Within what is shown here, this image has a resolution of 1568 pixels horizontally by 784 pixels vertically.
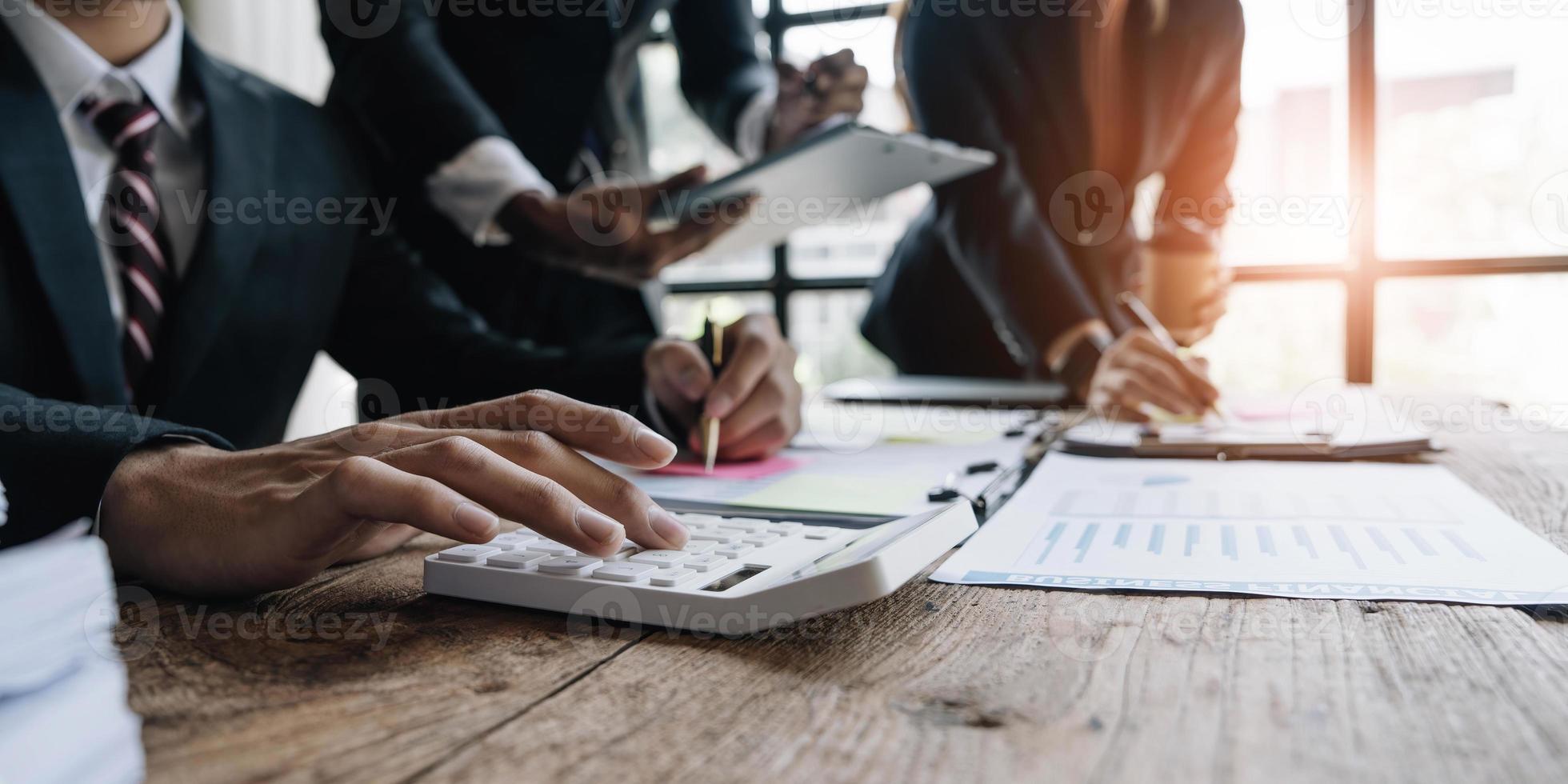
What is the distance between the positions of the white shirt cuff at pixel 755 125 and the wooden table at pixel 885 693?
127 centimetres

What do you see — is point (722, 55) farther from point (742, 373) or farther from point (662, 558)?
point (662, 558)

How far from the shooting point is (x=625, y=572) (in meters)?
0.42

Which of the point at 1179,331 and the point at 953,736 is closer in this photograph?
the point at 953,736

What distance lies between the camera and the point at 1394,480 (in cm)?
77

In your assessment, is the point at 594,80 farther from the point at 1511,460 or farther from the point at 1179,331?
the point at 1511,460

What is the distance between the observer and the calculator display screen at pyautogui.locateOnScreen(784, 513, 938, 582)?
41cm

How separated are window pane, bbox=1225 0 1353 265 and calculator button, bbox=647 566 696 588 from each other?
2222 mm

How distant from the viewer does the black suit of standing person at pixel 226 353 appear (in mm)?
457

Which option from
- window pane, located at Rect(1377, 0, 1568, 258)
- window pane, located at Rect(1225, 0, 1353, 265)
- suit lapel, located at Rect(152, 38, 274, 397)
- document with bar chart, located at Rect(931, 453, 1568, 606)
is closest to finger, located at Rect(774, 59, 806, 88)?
suit lapel, located at Rect(152, 38, 274, 397)

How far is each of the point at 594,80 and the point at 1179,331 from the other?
1.12 meters

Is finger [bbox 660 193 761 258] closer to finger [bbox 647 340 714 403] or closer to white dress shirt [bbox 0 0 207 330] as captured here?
finger [bbox 647 340 714 403]

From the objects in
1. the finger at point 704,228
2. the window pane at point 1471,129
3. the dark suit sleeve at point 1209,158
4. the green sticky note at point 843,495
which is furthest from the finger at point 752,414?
the window pane at point 1471,129

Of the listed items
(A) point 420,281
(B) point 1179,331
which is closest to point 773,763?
(A) point 420,281

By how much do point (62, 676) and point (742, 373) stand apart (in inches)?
24.6
